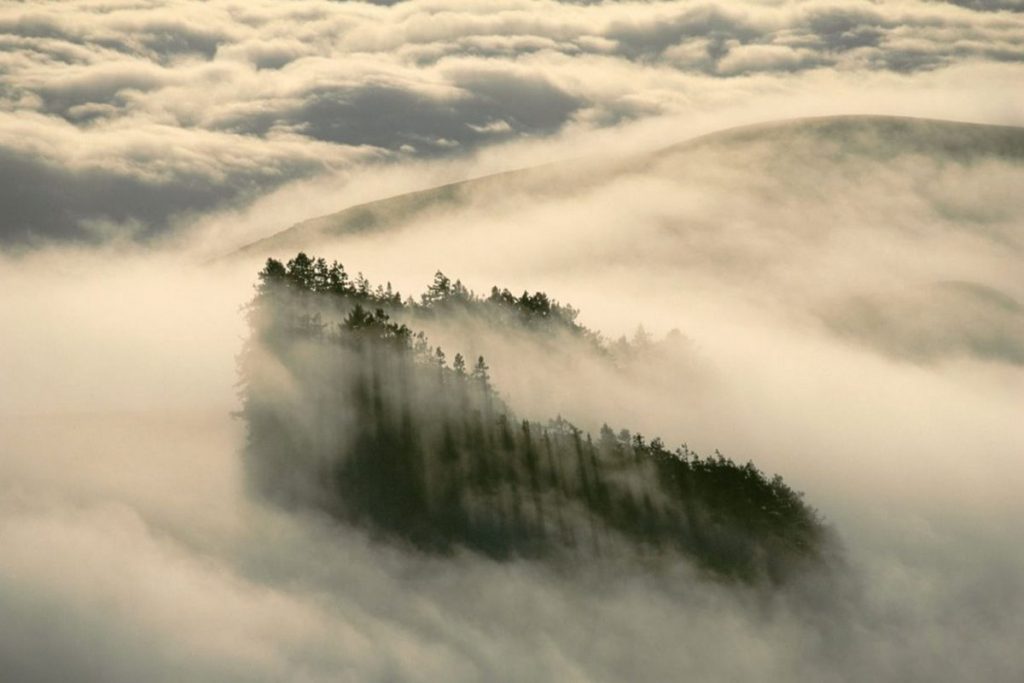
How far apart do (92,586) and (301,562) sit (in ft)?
40.1

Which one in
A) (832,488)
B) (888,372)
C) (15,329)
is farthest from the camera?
(888,372)

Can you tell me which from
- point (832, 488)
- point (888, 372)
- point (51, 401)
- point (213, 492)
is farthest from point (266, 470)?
point (888, 372)

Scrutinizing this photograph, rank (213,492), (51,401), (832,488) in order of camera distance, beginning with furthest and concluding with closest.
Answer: (832,488)
(51,401)
(213,492)

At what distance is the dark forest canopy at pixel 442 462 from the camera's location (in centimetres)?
9256

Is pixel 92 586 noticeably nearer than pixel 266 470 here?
Yes

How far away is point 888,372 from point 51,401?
125849 millimetres

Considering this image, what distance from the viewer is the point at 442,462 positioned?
310 ft

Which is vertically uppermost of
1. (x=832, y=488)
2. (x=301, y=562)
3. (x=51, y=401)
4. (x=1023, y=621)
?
(x=51, y=401)

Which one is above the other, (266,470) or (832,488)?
(266,470)

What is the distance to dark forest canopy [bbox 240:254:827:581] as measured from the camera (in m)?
92.6

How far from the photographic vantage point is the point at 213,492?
91.4 m

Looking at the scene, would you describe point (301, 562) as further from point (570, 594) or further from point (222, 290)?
point (222, 290)

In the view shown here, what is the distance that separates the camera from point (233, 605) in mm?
86062

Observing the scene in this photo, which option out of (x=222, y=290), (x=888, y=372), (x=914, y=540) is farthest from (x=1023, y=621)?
(x=222, y=290)
